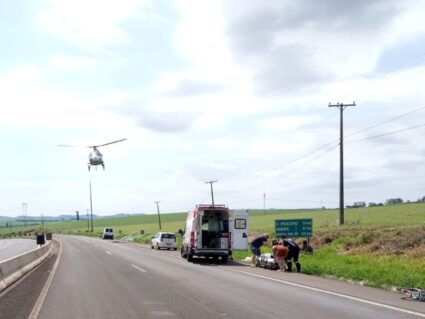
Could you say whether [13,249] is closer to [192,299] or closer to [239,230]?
[239,230]

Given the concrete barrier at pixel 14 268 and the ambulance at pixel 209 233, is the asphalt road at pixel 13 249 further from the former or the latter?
the ambulance at pixel 209 233

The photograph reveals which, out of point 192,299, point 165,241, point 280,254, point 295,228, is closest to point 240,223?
point 295,228

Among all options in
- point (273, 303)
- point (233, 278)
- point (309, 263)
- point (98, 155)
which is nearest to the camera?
point (273, 303)

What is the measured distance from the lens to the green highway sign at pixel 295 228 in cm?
2995

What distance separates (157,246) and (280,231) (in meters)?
21.0

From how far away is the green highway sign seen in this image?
98.3 ft

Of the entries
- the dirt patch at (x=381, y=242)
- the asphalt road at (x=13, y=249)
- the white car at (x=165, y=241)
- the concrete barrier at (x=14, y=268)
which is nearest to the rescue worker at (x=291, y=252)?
the dirt patch at (x=381, y=242)

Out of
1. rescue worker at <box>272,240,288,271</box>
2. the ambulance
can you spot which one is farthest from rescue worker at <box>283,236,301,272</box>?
the ambulance

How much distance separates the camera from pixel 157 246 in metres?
48.8

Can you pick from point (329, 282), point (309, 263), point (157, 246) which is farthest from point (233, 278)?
point (157, 246)

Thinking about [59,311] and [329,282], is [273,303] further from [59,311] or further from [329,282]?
[329,282]

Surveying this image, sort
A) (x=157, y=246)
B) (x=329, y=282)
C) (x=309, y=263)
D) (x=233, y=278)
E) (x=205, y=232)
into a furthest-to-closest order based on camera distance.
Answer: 1. (x=157, y=246)
2. (x=205, y=232)
3. (x=309, y=263)
4. (x=233, y=278)
5. (x=329, y=282)

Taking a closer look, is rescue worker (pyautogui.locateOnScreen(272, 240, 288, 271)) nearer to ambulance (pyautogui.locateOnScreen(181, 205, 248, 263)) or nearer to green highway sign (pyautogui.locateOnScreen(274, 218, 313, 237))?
ambulance (pyautogui.locateOnScreen(181, 205, 248, 263))

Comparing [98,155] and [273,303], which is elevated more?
[98,155]
